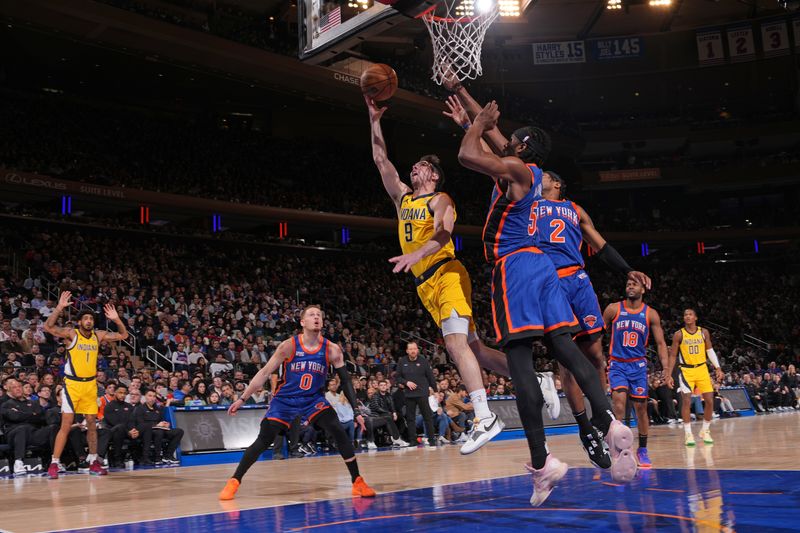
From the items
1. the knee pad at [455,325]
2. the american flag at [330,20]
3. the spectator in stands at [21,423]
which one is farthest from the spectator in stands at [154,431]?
the knee pad at [455,325]

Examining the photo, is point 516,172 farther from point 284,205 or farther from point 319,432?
point 284,205

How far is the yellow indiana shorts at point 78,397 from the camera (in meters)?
10.8

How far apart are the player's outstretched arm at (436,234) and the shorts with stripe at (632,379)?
4.21m

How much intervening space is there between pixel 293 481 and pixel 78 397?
13.3 ft

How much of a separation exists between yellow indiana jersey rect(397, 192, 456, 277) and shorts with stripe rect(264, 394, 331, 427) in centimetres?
169

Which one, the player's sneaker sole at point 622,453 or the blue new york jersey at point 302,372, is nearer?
the player's sneaker sole at point 622,453

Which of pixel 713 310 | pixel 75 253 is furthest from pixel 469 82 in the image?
pixel 75 253

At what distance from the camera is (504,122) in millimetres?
32344

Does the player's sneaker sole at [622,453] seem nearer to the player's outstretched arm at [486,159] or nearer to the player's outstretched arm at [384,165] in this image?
the player's outstretched arm at [486,159]

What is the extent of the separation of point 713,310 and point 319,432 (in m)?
25.4

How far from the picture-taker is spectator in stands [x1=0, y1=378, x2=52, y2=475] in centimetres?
1127

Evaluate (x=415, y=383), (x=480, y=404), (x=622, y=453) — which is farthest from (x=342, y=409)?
(x=622, y=453)

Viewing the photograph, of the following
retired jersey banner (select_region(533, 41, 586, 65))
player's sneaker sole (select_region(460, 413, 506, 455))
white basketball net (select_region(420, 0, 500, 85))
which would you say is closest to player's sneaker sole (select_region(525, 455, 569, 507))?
player's sneaker sole (select_region(460, 413, 506, 455))

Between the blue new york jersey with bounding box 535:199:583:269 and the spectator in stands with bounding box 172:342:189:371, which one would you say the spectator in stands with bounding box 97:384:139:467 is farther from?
the blue new york jersey with bounding box 535:199:583:269
